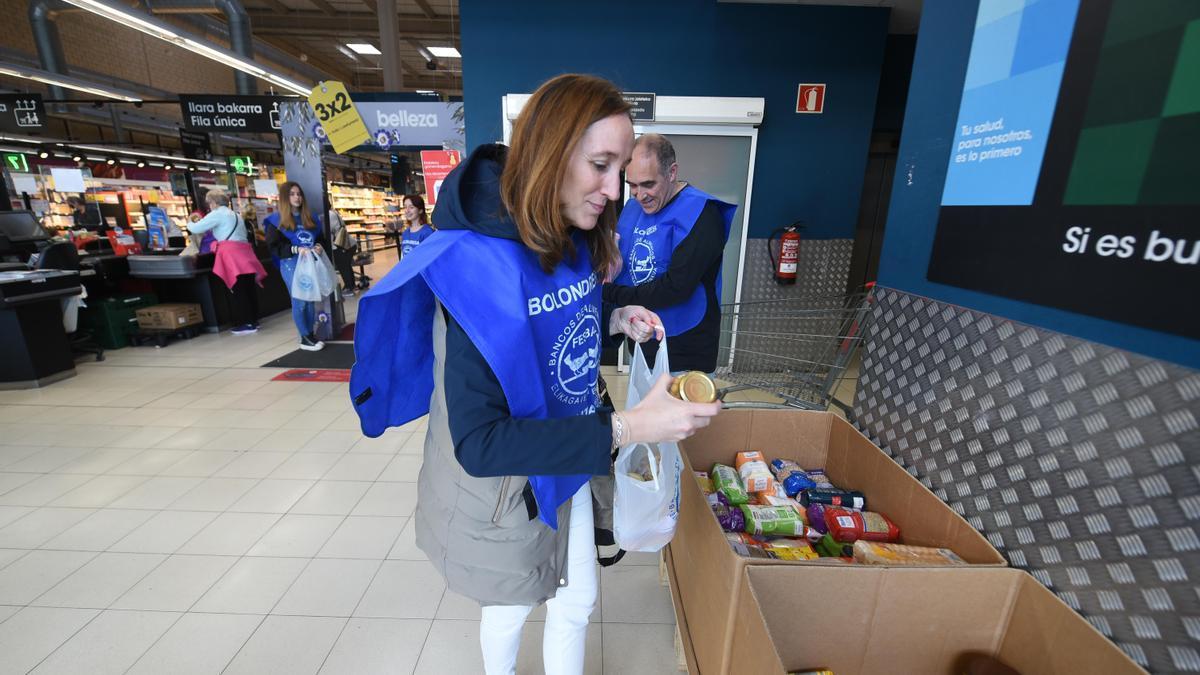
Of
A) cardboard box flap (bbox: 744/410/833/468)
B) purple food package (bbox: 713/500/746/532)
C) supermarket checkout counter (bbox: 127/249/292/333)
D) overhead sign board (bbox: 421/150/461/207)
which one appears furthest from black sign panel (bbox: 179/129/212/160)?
purple food package (bbox: 713/500/746/532)

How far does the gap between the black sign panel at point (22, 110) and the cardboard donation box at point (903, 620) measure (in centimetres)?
1175

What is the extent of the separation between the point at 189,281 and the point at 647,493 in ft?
25.1

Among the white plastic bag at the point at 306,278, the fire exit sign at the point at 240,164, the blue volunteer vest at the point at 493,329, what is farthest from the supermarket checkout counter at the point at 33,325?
the fire exit sign at the point at 240,164

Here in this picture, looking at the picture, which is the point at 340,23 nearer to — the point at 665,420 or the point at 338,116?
the point at 338,116

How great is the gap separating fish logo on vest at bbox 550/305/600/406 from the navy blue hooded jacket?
0.18 metres

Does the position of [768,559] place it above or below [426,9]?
below

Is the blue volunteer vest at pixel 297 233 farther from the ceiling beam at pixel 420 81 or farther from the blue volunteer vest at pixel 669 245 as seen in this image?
the ceiling beam at pixel 420 81

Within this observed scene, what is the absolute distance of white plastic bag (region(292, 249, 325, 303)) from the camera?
5570 mm

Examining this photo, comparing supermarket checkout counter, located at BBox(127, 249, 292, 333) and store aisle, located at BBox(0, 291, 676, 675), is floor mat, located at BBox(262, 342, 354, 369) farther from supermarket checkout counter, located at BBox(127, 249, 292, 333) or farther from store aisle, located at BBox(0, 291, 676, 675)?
supermarket checkout counter, located at BBox(127, 249, 292, 333)

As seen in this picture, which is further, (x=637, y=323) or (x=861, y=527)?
(x=637, y=323)

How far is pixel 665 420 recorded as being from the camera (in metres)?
0.93

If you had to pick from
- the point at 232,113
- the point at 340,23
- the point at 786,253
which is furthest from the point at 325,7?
the point at 786,253

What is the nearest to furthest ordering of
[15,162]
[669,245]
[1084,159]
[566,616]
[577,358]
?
[1084,159], [577,358], [566,616], [669,245], [15,162]

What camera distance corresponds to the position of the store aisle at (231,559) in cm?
188
